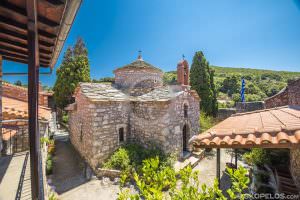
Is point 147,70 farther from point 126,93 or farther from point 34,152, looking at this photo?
point 34,152

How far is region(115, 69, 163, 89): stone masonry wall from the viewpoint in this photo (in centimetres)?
1215

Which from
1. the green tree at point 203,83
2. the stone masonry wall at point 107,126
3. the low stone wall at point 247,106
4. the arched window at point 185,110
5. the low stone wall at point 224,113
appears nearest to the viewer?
the stone masonry wall at point 107,126

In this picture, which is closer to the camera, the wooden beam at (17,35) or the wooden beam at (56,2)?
the wooden beam at (56,2)

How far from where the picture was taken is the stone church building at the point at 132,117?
873 cm

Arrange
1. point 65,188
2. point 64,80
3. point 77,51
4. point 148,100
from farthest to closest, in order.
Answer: point 77,51
point 64,80
point 148,100
point 65,188

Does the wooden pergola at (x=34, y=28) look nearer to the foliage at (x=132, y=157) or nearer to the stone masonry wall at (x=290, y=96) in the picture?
the foliage at (x=132, y=157)

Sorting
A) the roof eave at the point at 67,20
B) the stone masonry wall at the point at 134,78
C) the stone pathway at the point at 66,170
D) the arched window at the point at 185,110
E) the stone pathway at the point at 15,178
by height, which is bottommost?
the stone pathway at the point at 66,170

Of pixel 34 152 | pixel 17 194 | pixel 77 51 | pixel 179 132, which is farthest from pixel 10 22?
pixel 77 51

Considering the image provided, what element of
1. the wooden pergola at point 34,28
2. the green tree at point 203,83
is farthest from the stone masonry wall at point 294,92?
the wooden pergola at point 34,28

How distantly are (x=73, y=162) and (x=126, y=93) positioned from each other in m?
5.77

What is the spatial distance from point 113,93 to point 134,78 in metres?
2.68

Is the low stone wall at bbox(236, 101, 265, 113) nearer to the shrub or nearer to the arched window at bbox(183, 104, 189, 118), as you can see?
the arched window at bbox(183, 104, 189, 118)

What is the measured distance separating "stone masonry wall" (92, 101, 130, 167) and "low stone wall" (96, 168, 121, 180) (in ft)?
1.68

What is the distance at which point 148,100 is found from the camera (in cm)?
939
